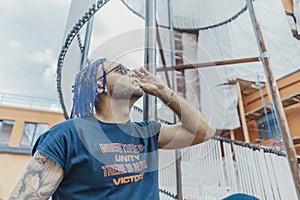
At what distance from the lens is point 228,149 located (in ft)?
5.65

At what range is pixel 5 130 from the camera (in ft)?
19.3

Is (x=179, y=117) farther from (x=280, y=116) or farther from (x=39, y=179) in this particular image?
(x=39, y=179)

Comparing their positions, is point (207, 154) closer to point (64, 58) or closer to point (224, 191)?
point (224, 191)

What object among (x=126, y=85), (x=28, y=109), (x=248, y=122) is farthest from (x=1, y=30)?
(x=248, y=122)

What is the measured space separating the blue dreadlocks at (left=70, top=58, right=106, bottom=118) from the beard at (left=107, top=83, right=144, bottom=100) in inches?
1.4

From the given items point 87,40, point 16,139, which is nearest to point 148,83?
point 87,40

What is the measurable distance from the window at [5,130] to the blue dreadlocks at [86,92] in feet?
20.8

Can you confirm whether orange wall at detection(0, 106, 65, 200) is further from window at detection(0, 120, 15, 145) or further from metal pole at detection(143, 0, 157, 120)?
metal pole at detection(143, 0, 157, 120)

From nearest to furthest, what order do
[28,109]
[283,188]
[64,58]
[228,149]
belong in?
[64,58]
[283,188]
[228,149]
[28,109]

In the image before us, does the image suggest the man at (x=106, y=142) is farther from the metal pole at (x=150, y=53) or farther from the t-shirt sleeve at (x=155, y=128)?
the metal pole at (x=150, y=53)

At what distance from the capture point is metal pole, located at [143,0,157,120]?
85cm

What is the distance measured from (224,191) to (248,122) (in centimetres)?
342

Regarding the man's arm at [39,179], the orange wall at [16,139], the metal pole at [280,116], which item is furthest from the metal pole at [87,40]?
the orange wall at [16,139]

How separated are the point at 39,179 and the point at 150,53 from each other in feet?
2.13
